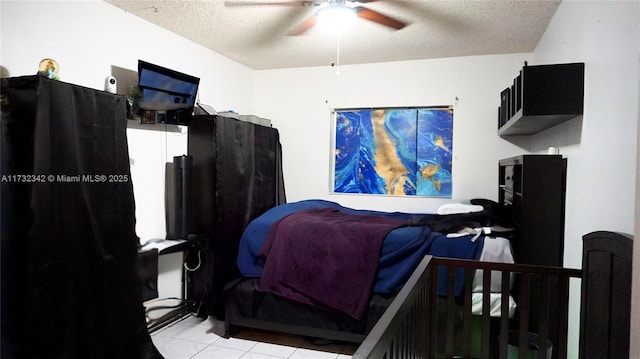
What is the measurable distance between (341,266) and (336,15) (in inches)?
67.5

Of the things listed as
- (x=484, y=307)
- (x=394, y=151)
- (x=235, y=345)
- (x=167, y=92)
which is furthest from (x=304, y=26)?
(x=235, y=345)

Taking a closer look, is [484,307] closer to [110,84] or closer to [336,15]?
[336,15]

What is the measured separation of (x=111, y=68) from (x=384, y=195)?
9.27ft

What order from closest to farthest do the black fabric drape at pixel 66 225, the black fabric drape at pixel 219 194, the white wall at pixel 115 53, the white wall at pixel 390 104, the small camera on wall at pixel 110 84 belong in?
the black fabric drape at pixel 66 225
the white wall at pixel 115 53
the small camera on wall at pixel 110 84
the black fabric drape at pixel 219 194
the white wall at pixel 390 104

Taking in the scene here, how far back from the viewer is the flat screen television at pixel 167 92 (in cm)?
267

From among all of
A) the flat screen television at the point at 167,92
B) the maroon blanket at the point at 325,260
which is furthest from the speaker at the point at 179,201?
the maroon blanket at the point at 325,260

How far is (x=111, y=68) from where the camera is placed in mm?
2648

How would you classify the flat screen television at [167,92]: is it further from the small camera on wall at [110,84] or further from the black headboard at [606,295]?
the black headboard at [606,295]

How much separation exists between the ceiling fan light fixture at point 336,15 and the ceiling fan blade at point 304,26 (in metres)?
0.05

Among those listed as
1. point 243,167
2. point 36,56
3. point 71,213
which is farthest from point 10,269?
point 243,167

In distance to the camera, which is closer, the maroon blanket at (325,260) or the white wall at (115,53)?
the white wall at (115,53)

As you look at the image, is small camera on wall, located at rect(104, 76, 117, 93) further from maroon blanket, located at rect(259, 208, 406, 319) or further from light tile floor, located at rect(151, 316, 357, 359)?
light tile floor, located at rect(151, 316, 357, 359)

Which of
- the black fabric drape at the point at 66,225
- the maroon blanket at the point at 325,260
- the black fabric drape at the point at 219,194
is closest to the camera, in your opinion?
the black fabric drape at the point at 66,225

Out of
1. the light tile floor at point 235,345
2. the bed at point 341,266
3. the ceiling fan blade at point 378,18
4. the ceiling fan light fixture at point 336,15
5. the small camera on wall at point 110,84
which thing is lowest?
the light tile floor at point 235,345
